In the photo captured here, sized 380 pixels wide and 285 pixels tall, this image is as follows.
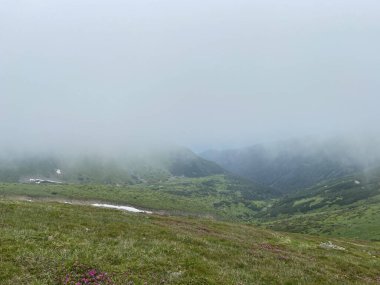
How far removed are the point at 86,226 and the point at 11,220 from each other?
542 centimetres

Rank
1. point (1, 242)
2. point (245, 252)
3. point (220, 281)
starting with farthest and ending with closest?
point (245, 252) → point (1, 242) → point (220, 281)

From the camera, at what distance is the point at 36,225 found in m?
26.7

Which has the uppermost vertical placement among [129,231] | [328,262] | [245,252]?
[129,231]

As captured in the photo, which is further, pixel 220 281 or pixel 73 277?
pixel 220 281

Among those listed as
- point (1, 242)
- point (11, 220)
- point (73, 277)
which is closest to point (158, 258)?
point (73, 277)

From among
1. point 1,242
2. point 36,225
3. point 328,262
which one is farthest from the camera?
point 328,262

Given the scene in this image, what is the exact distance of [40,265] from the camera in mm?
17750

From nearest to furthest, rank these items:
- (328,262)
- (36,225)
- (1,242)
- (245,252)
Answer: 1. (1,242)
2. (36,225)
3. (245,252)
4. (328,262)

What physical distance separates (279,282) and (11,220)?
1958 centimetres

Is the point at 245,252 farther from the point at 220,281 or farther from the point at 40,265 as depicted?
the point at 40,265

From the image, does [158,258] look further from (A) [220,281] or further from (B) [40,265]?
(B) [40,265]

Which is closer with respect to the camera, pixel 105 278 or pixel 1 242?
pixel 105 278

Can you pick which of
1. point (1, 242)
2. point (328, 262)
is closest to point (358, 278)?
point (328, 262)

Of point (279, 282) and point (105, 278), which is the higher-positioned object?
point (105, 278)
